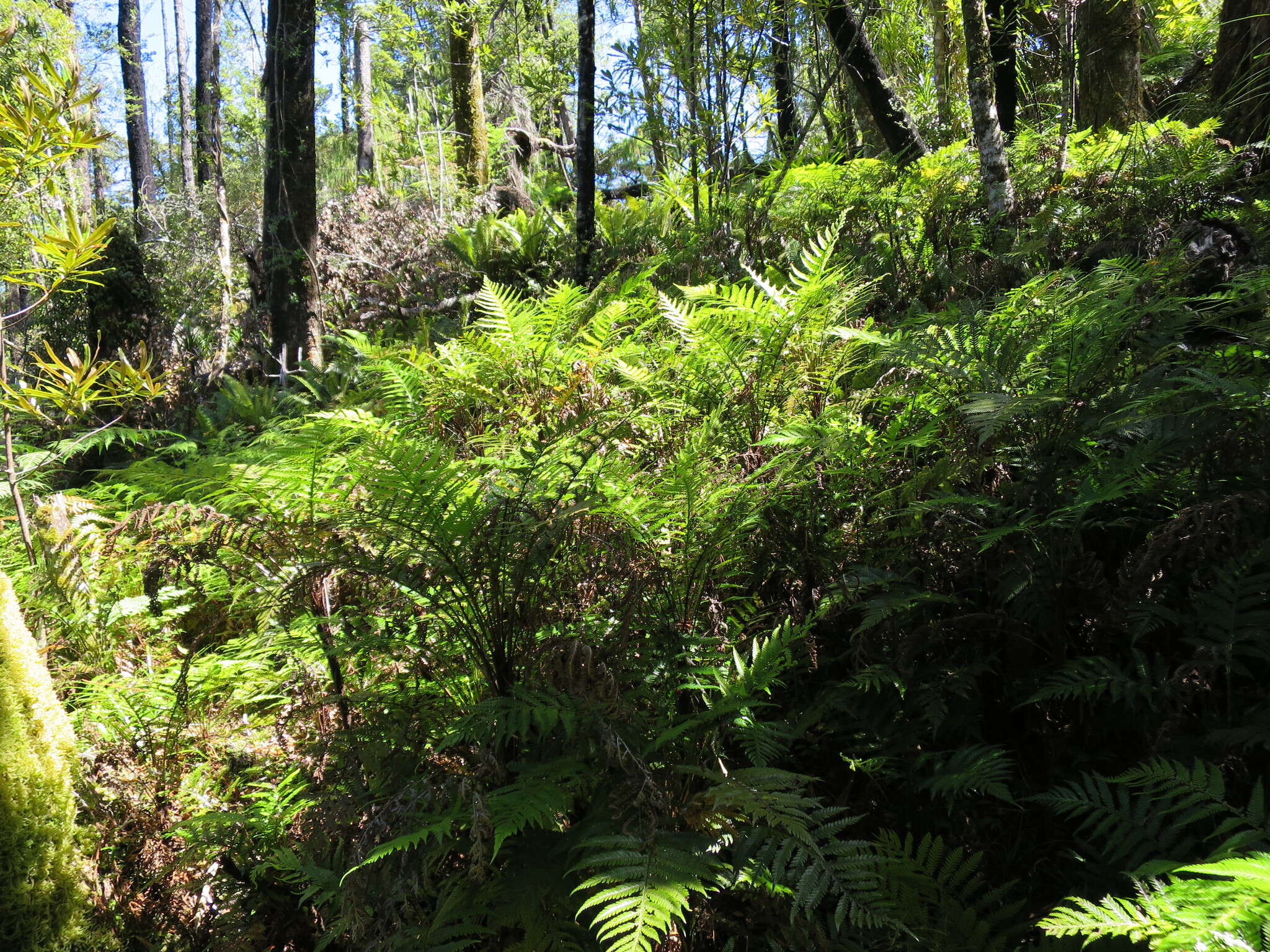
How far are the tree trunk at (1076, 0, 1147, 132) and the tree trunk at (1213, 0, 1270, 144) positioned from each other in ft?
1.66

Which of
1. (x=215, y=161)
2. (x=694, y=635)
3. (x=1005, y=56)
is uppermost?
(x=215, y=161)

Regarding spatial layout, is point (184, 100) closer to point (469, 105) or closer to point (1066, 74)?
point (469, 105)

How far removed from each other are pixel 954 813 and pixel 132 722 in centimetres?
256

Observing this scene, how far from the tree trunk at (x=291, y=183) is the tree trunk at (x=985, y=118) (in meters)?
5.48

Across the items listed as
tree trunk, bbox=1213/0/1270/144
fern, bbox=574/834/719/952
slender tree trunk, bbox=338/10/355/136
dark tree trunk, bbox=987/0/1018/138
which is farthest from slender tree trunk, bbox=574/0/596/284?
fern, bbox=574/834/719/952

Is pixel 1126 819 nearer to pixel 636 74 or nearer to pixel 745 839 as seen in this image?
pixel 745 839

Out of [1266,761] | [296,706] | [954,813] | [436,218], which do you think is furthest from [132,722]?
[436,218]

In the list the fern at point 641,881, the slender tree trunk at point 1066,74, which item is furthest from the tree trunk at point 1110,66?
the fern at point 641,881

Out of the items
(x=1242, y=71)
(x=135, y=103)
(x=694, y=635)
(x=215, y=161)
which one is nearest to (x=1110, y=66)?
(x=1242, y=71)

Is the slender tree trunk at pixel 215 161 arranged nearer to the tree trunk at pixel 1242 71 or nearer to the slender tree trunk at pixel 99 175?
the slender tree trunk at pixel 99 175

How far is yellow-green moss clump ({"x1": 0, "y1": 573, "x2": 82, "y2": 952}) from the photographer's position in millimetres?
1935

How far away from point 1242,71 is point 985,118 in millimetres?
1841

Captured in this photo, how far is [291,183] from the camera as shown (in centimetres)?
712

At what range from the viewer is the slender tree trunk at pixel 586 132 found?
604 cm
